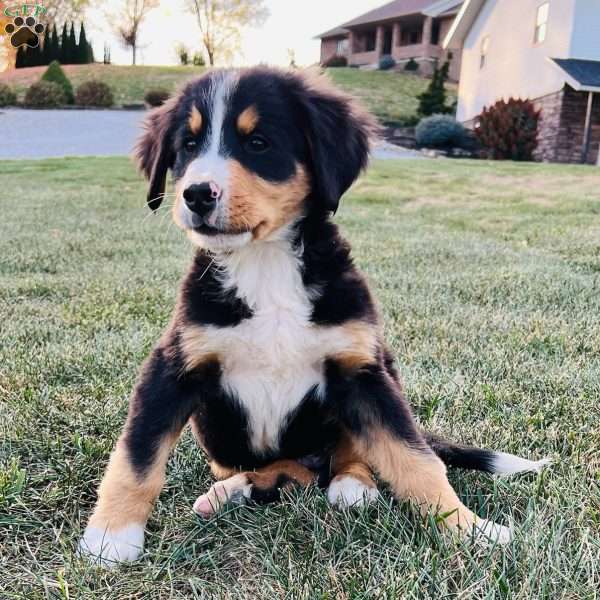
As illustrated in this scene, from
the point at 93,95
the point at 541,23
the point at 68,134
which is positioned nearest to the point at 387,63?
the point at 93,95

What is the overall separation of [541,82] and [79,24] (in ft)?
115

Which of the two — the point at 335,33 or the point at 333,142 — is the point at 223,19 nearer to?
the point at 335,33

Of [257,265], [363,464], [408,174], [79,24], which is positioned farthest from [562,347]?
[79,24]

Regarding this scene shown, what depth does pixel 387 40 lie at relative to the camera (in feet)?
155

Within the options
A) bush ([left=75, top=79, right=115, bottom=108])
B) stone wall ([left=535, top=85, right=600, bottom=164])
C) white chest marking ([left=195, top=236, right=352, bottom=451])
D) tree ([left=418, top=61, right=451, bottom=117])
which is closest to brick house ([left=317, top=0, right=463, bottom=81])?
tree ([left=418, top=61, right=451, bottom=117])

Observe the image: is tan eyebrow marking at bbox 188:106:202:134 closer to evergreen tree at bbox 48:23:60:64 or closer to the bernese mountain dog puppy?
the bernese mountain dog puppy

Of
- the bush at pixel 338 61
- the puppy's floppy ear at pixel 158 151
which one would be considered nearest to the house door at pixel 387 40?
the bush at pixel 338 61

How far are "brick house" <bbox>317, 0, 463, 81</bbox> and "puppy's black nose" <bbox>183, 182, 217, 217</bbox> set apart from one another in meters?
39.3

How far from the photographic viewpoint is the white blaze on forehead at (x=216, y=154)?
2109mm

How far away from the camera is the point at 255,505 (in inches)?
86.5

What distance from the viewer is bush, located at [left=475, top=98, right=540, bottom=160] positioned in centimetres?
2091

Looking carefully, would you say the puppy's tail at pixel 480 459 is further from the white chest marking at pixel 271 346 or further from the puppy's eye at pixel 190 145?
the puppy's eye at pixel 190 145

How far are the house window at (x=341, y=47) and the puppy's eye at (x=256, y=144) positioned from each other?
2043 inches

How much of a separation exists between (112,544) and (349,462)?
856 millimetres
